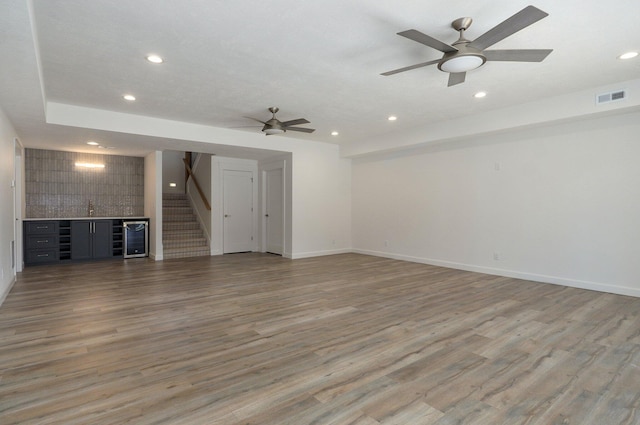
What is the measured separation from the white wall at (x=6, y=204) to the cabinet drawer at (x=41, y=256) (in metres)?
1.81

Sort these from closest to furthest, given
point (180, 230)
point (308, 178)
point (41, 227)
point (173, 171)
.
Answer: point (41, 227)
point (308, 178)
point (180, 230)
point (173, 171)

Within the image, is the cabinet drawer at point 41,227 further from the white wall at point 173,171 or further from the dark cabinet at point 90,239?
the white wall at point 173,171

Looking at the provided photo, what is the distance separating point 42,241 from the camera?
666 cm

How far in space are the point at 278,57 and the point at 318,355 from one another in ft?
9.26

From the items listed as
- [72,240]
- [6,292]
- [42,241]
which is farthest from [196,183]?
[6,292]

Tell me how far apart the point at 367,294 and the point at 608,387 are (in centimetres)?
259

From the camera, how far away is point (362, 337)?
299 centimetres

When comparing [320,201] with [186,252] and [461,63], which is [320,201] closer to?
[186,252]

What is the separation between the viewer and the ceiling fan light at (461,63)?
2799 mm

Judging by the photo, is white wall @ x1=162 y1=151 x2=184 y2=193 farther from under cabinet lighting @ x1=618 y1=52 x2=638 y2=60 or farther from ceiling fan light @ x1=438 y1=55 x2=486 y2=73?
under cabinet lighting @ x1=618 y1=52 x2=638 y2=60

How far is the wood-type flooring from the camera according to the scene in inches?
75.8

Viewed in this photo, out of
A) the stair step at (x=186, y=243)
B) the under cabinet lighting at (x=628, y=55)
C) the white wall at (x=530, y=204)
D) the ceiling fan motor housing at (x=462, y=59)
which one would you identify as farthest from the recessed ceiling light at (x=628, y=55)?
the stair step at (x=186, y=243)

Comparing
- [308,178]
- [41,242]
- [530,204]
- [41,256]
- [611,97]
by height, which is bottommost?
[41,256]

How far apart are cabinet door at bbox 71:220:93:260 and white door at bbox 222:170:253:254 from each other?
9.18ft
